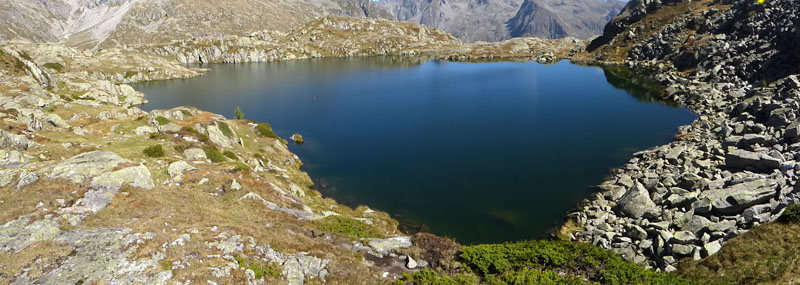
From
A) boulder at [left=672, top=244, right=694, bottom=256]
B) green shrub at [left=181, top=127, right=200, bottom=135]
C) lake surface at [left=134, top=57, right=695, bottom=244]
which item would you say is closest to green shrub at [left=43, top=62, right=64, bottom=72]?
lake surface at [left=134, top=57, right=695, bottom=244]

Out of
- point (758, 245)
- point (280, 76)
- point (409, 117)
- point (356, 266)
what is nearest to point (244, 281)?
point (356, 266)

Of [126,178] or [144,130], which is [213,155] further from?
[126,178]

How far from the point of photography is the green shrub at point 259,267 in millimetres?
17719

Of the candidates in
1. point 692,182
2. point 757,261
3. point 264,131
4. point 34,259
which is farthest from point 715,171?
point 264,131

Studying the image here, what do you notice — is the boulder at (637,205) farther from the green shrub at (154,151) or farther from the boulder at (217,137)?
the boulder at (217,137)

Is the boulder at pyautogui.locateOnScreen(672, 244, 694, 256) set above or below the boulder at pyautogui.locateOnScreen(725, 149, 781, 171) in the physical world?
below

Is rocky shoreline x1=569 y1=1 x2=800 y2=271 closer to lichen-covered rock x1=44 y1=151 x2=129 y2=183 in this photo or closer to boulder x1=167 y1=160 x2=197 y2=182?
boulder x1=167 y1=160 x2=197 y2=182

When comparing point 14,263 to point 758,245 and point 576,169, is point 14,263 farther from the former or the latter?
point 576,169

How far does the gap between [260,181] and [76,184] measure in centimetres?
1360

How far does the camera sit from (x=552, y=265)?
20172mm

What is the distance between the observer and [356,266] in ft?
65.0

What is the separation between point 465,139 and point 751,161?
36.3 m

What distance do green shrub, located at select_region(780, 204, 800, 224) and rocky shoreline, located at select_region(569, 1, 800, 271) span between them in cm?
359

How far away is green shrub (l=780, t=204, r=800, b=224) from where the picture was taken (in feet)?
68.0
